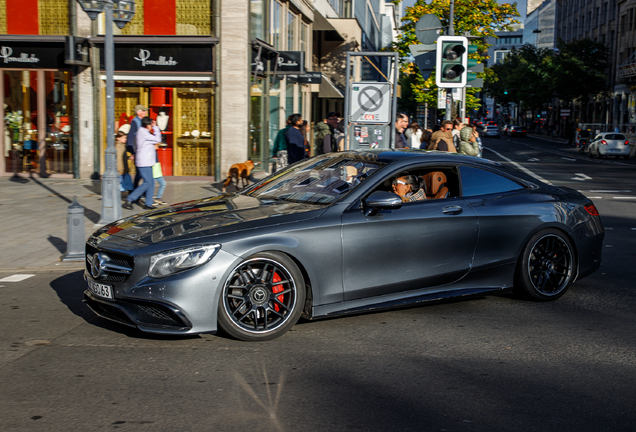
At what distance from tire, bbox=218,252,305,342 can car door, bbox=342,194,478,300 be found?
47 cm

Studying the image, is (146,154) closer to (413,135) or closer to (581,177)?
(413,135)

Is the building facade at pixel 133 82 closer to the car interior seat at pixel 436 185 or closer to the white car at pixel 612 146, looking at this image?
the car interior seat at pixel 436 185

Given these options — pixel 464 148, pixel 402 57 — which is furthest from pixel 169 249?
pixel 402 57

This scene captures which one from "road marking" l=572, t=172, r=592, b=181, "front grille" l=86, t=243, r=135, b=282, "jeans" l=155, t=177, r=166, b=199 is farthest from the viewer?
"road marking" l=572, t=172, r=592, b=181

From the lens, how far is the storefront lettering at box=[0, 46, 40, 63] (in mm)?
18625

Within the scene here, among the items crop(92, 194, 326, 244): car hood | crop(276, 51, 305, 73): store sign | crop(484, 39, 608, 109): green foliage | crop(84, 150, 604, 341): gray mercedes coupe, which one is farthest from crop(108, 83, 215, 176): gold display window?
crop(484, 39, 608, 109): green foliage

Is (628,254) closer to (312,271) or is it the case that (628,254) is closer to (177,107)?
(312,271)

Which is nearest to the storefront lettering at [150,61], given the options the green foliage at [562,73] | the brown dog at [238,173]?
the brown dog at [238,173]

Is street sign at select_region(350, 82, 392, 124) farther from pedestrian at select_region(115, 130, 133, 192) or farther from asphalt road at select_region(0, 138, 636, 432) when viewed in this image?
asphalt road at select_region(0, 138, 636, 432)

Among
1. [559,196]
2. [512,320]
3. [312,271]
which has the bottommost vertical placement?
[512,320]

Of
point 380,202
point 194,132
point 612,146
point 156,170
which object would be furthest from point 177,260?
point 612,146

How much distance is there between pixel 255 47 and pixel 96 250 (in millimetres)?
14412

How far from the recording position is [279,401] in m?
4.09

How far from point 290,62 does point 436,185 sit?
15.7m
